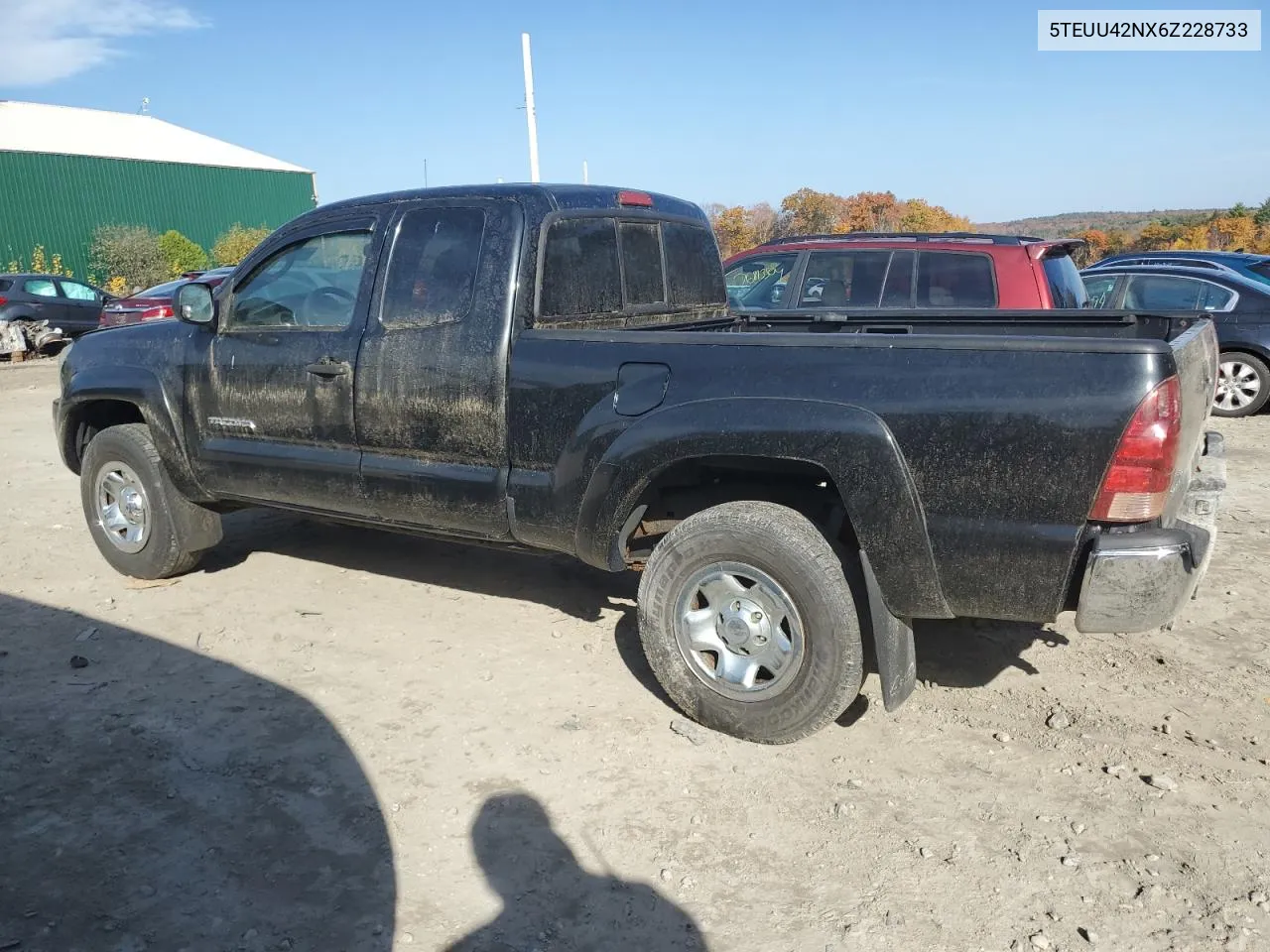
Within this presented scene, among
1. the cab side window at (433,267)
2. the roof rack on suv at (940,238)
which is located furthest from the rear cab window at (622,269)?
the roof rack on suv at (940,238)

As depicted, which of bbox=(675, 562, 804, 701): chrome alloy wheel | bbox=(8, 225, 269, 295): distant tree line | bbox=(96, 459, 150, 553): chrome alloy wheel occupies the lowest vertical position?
bbox=(675, 562, 804, 701): chrome alloy wheel

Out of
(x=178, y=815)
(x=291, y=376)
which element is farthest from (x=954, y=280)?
(x=178, y=815)

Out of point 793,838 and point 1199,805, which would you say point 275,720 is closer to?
point 793,838

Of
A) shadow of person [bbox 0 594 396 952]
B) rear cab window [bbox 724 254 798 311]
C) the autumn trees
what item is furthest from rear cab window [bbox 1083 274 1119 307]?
the autumn trees

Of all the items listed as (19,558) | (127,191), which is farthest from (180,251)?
(19,558)

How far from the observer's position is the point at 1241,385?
10.4 metres

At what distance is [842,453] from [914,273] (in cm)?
479

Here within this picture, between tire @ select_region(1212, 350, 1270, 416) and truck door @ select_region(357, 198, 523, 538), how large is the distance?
9120mm

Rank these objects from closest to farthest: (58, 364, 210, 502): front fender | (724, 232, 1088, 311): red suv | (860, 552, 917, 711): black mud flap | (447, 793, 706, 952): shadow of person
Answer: (447, 793, 706, 952): shadow of person, (860, 552, 917, 711): black mud flap, (58, 364, 210, 502): front fender, (724, 232, 1088, 311): red suv

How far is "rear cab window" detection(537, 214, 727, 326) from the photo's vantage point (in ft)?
13.4

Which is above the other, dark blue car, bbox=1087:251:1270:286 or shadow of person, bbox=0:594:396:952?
dark blue car, bbox=1087:251:1270:286

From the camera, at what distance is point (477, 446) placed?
158 inches

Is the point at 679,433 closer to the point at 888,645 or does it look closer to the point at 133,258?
the point at 888,645

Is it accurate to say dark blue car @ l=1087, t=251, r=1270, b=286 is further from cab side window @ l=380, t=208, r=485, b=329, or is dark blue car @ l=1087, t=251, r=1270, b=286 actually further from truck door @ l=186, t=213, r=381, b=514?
truck door @ l=186, t=213, r=381, b=514
